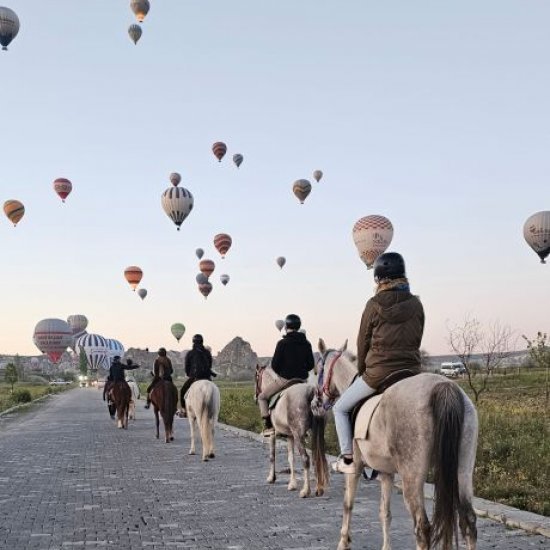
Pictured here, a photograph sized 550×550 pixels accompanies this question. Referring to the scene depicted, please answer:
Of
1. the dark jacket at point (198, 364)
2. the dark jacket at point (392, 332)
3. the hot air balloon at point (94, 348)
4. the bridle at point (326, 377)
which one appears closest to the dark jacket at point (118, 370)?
the dark jacket at point (198, 364)

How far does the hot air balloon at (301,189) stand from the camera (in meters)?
59.3

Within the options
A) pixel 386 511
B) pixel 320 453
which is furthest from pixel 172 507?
pixel 386 511

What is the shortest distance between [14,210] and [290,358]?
175 ft

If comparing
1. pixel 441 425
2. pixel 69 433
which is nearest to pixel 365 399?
pixel 441 425

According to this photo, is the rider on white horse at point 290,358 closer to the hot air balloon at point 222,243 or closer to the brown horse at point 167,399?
the brown horse at point 167,399

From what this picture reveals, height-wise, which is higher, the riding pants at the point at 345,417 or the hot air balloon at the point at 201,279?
the hot air balloon at the point at 201,279

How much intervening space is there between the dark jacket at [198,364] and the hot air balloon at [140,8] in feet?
133

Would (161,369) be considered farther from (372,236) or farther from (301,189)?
(301,189)

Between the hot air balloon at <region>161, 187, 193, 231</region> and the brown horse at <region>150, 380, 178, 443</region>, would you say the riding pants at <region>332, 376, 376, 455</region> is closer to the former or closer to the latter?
the brown horse at <region>150, 380, 178, 443</region>

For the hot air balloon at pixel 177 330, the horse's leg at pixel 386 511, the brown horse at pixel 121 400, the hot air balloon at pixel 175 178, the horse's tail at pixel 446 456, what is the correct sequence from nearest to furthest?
the horse's tail at pixel 446 456, the horse's leg at pixel 386 511, the brown horse at pixel 121 400, the hot air balloon at pixel 175 178, the hot air balloon at pixel 177 330

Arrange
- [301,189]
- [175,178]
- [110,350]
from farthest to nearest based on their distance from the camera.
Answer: [110,350]
[175,178]
[301,189]

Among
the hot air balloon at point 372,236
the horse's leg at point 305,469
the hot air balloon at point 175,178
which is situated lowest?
the horse's leg at point 305,469

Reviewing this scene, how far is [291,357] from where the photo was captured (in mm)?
11516

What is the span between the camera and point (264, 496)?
10414 millimetres
